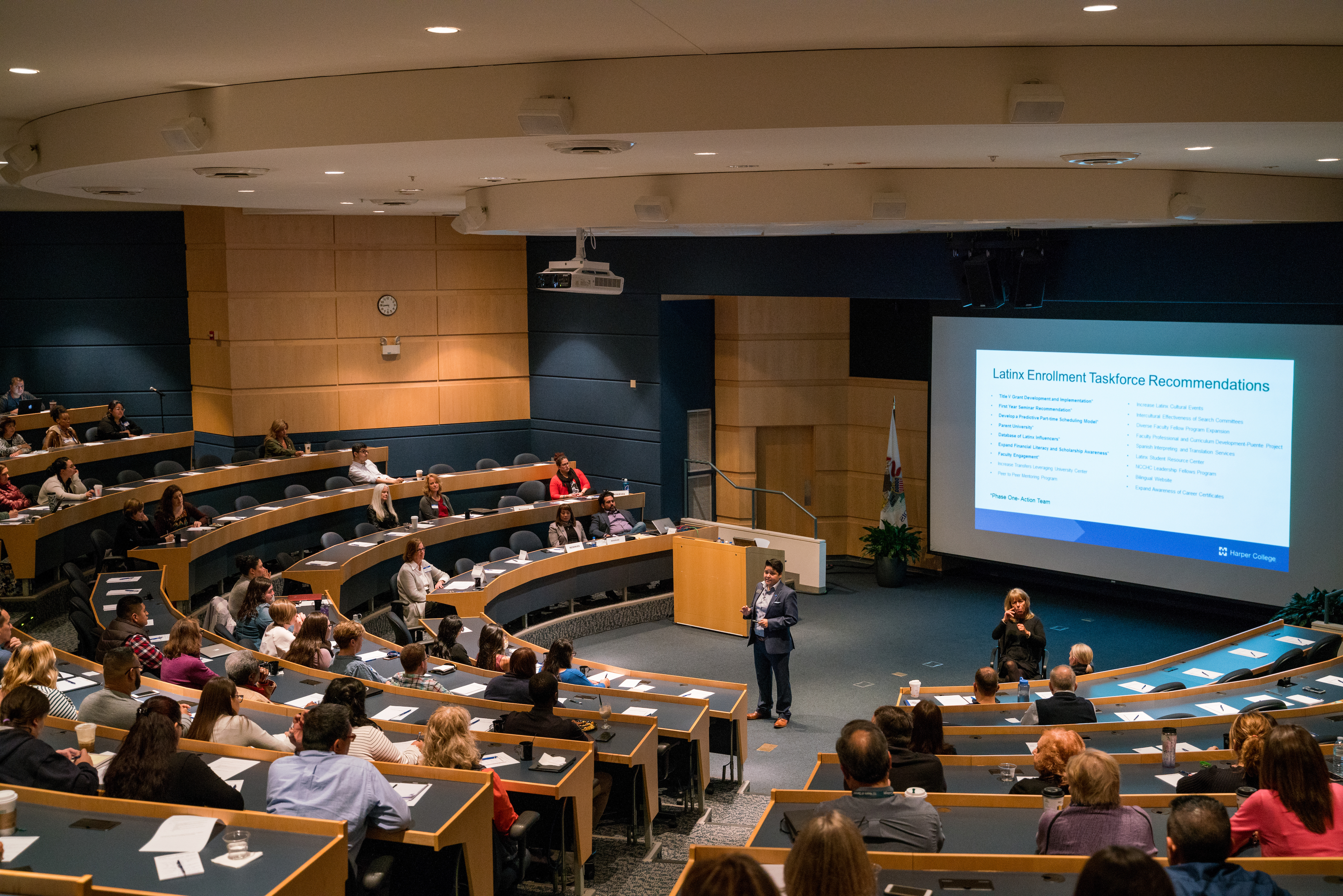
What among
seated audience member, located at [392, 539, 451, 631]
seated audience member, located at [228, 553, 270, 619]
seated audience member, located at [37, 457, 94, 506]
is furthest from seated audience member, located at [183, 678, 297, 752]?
seated audience member, located at [37, 457, 94, 506]

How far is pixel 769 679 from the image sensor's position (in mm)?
9047

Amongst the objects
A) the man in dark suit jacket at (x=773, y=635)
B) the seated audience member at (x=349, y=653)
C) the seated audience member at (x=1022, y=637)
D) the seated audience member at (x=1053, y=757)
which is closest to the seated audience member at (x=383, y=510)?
the man in dark suit jacket at (x=773, y=635)

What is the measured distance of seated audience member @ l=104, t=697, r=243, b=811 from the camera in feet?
13.9

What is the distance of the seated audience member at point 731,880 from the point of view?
2207 millimetres

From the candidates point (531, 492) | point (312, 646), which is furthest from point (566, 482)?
point (312, 646)

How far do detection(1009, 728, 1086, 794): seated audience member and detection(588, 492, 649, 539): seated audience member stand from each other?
7.55 m

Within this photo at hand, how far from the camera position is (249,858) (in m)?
3.77

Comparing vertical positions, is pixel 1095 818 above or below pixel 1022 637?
above

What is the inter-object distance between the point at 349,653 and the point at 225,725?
2.08 m

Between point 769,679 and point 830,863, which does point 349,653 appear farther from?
point 830,863

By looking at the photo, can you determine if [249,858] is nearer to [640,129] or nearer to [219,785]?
[219,785]

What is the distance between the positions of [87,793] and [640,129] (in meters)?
3.56

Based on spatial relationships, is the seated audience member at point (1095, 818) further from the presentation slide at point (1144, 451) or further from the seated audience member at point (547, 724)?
the presentation slide at point (1144, 451)

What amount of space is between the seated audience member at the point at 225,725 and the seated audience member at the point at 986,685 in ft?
12.1
